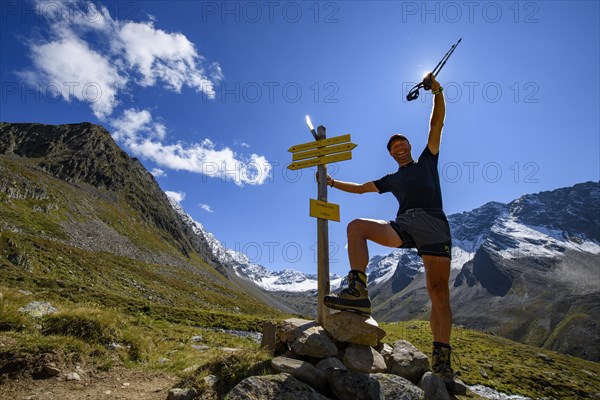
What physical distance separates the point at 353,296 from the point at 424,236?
1786mm

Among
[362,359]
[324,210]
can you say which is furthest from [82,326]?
[362,359]

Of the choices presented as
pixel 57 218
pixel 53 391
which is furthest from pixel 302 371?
pixel 57 218

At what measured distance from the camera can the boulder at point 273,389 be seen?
5.27 metres

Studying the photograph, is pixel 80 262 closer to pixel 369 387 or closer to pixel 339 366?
pixel 339 366

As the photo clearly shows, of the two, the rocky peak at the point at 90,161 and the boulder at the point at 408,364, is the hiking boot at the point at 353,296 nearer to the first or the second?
the boulder at the point at 408,364

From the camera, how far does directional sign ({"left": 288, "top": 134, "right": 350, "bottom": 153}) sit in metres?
8.93

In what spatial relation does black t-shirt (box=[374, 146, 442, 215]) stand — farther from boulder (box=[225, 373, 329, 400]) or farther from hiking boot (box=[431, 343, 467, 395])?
boulder (box=[225, 373, 329, 400])

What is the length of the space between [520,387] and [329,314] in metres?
48.3

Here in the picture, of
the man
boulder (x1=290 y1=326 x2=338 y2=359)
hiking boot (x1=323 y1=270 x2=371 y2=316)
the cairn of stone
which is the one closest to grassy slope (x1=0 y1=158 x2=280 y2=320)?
the cairn of stone

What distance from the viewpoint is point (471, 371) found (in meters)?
43.0

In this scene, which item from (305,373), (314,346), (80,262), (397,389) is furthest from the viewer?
(80,262)

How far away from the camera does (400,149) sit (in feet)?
24.0

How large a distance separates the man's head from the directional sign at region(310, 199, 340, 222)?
2006 mm

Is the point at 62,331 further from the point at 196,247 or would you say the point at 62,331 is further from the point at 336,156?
the point at 196,247
